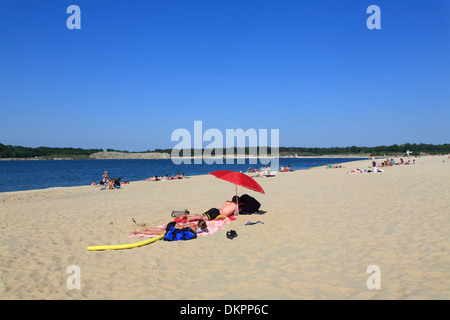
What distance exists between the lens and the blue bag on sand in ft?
22.4

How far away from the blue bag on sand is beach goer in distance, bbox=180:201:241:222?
1324 mm

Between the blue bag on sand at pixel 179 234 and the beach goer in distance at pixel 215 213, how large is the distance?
4.34ft

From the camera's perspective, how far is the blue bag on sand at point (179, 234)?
683 centimetres

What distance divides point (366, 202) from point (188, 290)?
29.6 feet

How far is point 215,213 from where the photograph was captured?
29.1 ft

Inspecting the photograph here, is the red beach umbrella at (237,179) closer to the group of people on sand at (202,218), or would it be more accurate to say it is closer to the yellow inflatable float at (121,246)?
the group of people on sand at (202,218)

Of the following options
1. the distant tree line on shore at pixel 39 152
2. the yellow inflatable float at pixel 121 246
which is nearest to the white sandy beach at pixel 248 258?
the yellow inflatable float at pixel 121 246

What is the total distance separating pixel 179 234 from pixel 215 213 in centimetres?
214

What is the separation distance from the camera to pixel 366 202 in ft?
35.9

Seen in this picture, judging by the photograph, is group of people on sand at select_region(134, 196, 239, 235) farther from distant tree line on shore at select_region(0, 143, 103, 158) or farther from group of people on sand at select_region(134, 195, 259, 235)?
distant tree line on shore at select_region(0, 143, 103, 158)

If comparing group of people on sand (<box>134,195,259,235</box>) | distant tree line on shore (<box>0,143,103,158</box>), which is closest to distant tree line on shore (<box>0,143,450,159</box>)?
distant tree line on shore (<box>0,143,103,158</box>)

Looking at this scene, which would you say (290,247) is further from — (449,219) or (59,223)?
(59,223)

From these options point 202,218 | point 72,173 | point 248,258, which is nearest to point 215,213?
point 202,218

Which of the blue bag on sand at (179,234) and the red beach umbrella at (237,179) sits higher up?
the red beach umbrella at (237,179)
